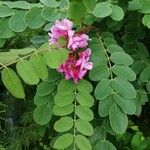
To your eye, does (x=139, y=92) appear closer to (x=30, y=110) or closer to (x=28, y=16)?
(x=28, y=16)

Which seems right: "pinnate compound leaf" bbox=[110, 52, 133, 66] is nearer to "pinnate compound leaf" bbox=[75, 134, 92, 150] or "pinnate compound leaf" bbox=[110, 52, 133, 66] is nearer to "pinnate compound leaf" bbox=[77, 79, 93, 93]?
"pinnate compound leaf" bbox=[77, 79, 93, 93]

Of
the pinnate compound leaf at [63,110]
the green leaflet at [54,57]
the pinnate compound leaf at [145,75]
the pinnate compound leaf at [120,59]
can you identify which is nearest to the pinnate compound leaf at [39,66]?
the green leaflet at [54,57]

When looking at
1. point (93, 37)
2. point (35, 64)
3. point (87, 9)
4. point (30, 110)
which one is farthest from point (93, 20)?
point (30, 110)

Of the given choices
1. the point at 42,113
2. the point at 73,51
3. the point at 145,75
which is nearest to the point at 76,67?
the point at 73,51

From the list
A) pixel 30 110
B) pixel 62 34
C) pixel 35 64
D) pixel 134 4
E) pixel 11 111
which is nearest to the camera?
pixel 35 64

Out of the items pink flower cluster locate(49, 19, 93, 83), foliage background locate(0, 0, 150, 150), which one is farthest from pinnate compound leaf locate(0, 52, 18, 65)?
pink flower cluster locate(49, 19, 93, 83)
